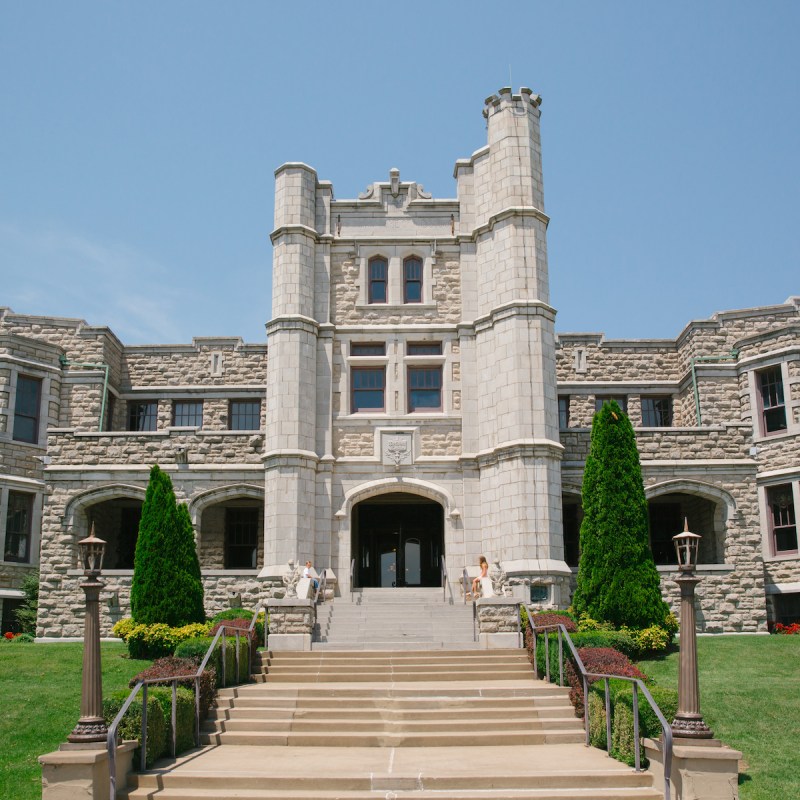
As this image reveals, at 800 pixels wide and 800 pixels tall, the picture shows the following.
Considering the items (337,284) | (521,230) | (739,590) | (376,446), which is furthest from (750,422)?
(337,284)

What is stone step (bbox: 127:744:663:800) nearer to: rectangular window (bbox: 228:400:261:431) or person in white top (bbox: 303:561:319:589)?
person in white top (bbox: 303:561:319:589)

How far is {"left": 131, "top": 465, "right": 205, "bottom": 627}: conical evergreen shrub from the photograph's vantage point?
21.9 m

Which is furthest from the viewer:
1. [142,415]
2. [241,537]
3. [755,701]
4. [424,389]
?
[142,415]

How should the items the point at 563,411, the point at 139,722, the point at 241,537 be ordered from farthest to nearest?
the point at 563,411
the point at 241,537
the point at 139,722

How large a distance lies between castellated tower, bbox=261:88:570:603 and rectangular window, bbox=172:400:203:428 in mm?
6778

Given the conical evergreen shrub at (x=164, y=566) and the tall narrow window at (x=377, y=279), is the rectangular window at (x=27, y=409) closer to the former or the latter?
the conical evergreen shrub at (x=164, y=566)

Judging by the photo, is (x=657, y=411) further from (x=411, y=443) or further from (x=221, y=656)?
(x=221, y=656)

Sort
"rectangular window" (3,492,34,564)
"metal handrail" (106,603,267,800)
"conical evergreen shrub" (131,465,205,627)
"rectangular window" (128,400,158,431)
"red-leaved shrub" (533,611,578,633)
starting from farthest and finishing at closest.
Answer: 1. "rectangular window" (128,400,158,431)
2. "rectangular window" (3,492,34,564)
3. "conical evergreen shrub" (131,465,205,627)
4. "red-leaved shrub" (533,611,578,633)
5. "metal handrail" (106,603,267,800)

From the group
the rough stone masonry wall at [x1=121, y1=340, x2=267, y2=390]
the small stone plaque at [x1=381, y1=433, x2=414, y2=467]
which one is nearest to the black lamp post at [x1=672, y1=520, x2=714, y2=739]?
the small stone plaque at [x1=381, y1=433, x2=414, y2=467]

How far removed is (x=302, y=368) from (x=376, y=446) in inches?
115

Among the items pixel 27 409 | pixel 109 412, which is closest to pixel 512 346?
pixel 109 412

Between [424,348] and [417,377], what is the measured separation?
0.85 m

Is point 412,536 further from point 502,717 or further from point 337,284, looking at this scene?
point 502,717

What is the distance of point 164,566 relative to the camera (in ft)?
72.7
